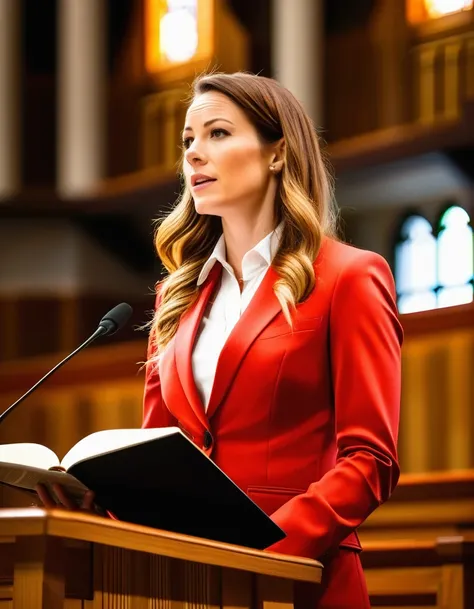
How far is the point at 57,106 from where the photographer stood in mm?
11461

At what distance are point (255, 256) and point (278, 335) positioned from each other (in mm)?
223

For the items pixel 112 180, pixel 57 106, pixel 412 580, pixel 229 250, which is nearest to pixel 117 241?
pixel 112 180

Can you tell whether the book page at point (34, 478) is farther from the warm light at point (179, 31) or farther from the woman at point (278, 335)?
the warm light at point (179, 31)

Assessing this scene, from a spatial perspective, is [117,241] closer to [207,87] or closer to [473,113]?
[473,113]

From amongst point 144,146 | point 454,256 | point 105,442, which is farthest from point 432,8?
point 105,442

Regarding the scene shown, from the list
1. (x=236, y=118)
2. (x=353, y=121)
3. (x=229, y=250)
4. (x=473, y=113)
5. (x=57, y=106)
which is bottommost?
(x=229, y=250)

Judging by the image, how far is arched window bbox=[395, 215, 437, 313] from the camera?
985cm

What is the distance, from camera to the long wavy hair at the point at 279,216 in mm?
2098

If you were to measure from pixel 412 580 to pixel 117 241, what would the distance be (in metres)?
8.24

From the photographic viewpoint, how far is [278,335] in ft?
6.62

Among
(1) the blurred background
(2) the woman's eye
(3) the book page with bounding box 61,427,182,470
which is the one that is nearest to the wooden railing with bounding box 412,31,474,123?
(1) the blurred background

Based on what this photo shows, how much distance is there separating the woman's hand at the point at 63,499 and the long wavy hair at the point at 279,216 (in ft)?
1.41

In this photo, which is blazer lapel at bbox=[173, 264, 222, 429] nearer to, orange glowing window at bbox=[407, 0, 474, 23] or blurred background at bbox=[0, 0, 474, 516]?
blurred background at bbox=[0, 0, 474, 516]

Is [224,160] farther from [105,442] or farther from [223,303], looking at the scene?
[105,442]
